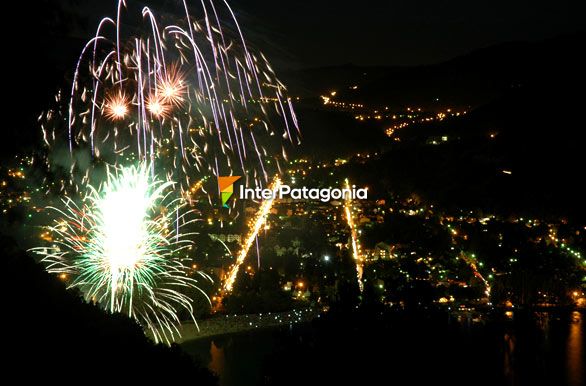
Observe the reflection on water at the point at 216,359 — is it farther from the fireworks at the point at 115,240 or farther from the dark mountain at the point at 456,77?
the dark mountain at the point at 456,77

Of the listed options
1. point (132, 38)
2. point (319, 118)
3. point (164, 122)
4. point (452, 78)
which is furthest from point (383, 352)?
point (452, 78)

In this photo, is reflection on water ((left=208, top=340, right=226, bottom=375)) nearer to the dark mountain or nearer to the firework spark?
the firework spark

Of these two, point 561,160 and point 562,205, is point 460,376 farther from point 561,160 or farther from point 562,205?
point 561,160

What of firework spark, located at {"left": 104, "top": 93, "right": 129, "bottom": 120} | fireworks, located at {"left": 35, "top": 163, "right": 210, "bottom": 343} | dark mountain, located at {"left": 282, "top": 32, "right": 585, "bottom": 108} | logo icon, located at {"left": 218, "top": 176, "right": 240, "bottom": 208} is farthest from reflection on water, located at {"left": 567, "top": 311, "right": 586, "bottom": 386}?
dark mountain, located at {"left": 282, "top": 32, "right": 585, "bottom": 108}

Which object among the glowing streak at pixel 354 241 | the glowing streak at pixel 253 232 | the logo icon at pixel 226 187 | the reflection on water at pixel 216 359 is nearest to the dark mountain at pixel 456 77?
the glowing streak at pixel 354 241

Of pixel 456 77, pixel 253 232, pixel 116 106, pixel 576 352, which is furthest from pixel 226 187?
pixel 456 77

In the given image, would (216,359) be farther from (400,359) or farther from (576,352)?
(400,359)
